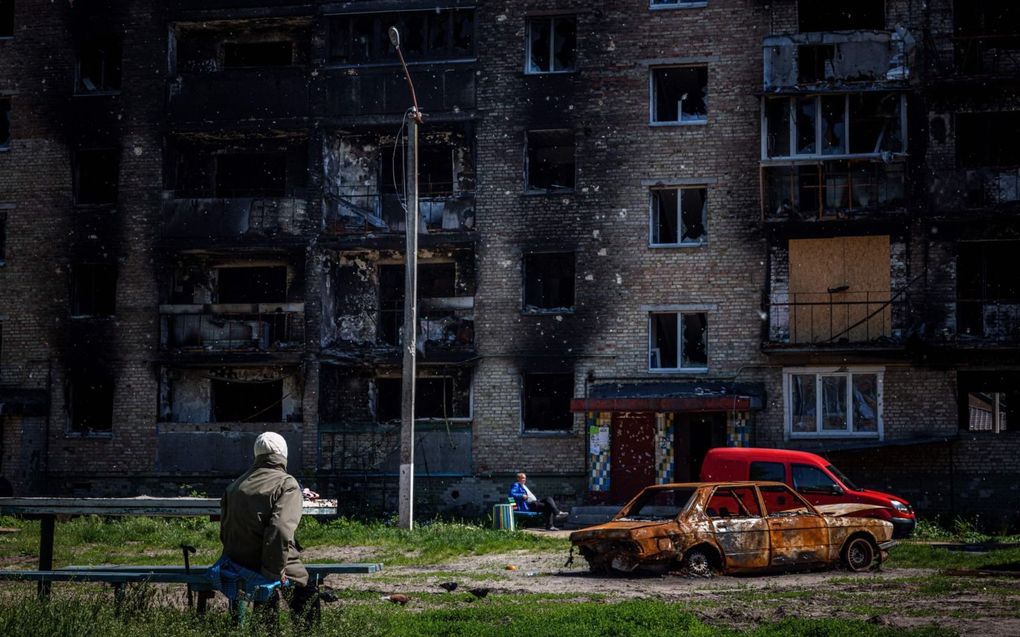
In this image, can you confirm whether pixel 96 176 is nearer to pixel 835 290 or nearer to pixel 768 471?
pixel 835 290

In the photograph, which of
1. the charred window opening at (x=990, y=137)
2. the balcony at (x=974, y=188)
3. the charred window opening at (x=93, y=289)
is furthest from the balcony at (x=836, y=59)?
the charred window opening at (x=93, y=289)

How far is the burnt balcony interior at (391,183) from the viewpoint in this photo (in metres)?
32.3

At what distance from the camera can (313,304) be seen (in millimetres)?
32781

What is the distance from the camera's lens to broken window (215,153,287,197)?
1362 inches

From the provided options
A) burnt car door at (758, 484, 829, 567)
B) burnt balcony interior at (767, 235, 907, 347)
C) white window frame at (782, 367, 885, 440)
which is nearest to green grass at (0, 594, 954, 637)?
burnt car door at (758, 484, 829, 567)

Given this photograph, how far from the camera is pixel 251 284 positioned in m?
34.8

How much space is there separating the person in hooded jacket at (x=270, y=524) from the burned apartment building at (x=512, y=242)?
20.4m

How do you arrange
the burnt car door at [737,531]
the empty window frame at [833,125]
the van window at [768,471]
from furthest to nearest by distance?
the empty window frame at [833,125] < the van window at [768,471] < the burnt car door at [737,531]

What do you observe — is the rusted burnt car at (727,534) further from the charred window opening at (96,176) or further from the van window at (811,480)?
the charred window opening at (96,176)

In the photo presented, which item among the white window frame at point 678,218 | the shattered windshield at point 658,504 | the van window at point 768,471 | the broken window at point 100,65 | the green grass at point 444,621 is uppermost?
the broken window at point 100,65

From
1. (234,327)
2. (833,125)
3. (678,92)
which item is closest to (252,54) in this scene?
(234,327)

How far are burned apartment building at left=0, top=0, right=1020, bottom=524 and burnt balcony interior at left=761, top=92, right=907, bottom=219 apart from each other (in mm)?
86

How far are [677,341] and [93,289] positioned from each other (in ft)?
52.6

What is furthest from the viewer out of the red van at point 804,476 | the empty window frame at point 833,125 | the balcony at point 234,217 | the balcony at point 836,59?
the balcony at point 234,217
